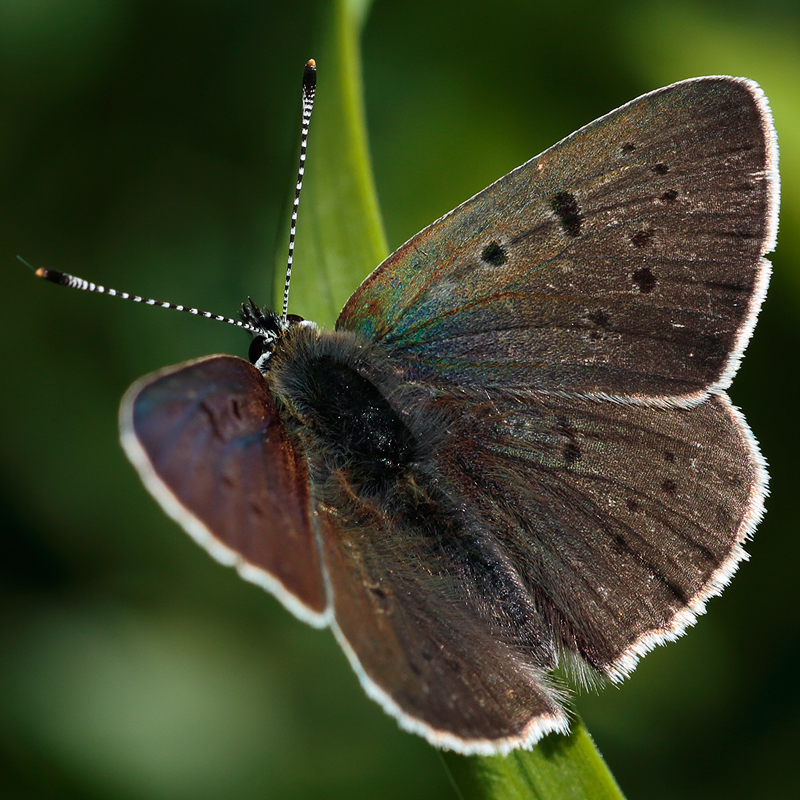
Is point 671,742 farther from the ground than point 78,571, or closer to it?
closer to it

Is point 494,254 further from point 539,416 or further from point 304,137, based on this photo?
point 304,137

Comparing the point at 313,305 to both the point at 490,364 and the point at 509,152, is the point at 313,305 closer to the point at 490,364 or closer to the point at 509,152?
the point at 490,364

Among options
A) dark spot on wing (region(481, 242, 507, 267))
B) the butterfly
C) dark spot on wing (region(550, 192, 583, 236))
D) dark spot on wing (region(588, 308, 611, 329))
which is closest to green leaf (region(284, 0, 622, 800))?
the butterfly

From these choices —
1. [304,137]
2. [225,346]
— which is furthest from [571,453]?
[225,346]

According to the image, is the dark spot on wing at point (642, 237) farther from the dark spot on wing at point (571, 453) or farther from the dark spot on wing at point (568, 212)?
the dark spot on wing at point (571, 453)

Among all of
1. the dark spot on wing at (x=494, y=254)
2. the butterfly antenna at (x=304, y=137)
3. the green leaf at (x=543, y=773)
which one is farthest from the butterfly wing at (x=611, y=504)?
the butterfly antenna at (x=304, y=137)

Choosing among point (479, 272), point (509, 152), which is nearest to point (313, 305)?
point (479, 272)

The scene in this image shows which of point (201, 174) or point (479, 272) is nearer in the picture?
point (479, 272)
